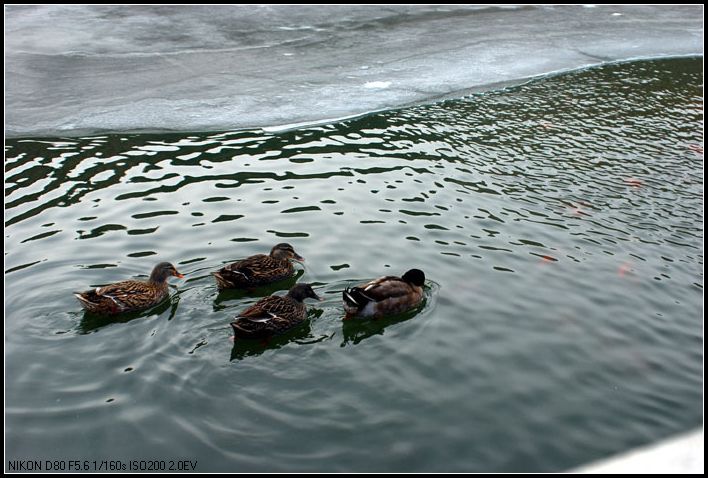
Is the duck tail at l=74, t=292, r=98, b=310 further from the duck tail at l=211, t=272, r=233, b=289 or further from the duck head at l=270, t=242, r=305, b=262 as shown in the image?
the duck head at l=270, t=242, r=305, b=262

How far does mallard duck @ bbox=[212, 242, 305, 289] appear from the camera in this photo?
7.77m

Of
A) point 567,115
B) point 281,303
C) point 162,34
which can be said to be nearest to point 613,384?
point 281,303

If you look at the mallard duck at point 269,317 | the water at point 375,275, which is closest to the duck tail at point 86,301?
the water at point 375,275

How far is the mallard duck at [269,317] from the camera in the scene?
6.84 meters

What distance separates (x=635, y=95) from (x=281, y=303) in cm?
972

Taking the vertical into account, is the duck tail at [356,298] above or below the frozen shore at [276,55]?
below

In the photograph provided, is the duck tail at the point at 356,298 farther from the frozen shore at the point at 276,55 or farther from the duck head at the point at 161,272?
the frozen shore at the point at 276,55

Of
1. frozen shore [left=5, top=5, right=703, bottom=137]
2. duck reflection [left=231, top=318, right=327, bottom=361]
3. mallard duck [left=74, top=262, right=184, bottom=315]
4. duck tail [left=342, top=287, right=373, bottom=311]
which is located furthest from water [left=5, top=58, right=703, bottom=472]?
frozen shore [left=5, top=5, right=703, bottom=137]

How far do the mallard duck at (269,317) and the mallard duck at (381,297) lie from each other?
0.49m

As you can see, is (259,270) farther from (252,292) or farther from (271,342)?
(271,342)

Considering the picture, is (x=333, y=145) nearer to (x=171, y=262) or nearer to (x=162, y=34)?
(x=171, y=262)

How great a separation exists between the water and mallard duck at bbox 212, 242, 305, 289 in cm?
19

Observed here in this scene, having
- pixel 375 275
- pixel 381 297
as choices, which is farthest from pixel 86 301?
pixel 375 275

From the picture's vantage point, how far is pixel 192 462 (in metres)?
5.19
